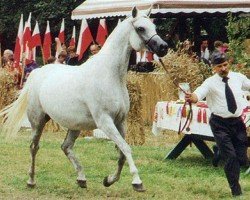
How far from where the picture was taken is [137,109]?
16.0 metres

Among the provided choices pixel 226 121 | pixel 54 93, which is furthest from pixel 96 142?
pixel 226 121

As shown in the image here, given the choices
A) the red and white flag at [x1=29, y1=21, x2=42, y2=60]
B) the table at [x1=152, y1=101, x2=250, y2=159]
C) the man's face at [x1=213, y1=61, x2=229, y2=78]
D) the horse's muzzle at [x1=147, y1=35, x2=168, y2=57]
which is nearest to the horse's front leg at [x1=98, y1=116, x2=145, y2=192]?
the horse's muzzle at [x1=147, y1=35, x2=168, y2=57]

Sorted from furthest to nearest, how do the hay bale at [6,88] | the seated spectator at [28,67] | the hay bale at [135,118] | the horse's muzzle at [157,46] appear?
1. the seated spectator at [28,67]
2. the hay bale at [6,88]
3. the hay bale at [135,118]
4. the horse's muzzle at [157,46]

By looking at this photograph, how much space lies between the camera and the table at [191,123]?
12.6 m

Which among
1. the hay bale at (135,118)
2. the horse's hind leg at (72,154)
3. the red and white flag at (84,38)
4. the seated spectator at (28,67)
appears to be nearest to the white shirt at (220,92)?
the horse's hind leg at (72,154)

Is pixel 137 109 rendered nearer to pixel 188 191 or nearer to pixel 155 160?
pixel 155 160

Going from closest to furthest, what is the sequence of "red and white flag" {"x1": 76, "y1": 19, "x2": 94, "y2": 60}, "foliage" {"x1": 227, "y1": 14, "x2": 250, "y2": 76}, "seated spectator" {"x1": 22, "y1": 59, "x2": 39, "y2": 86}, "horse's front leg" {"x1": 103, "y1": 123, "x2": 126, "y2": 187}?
"horse's front leg" {"x1": 103, "y1": 123, "x2": 126, "y2": 187} → "foliage" {"x1": 227, "y1": 14, "x2": 250, "y2": 76} → "seated spectator" {"x1": 22, "y1": 59, "x2": 39, "y2": 86} → "red and white flag" {"x1": 76, "y1": 19, "x2": 94, "y2": 60}

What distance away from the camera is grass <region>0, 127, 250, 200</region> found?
10.5 metres

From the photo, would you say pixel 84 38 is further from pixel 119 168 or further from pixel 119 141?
pixel 119 141

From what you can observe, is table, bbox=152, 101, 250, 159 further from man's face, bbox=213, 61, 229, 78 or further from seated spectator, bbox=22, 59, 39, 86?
seated spectator, bbox=22, 59, 39, 86

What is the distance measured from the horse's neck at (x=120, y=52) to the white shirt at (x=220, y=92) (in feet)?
3.55

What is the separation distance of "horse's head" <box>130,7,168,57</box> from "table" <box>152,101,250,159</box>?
213 cm

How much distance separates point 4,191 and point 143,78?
9342mm

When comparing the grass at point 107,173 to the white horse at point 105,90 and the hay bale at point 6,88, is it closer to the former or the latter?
the white horse at point 105,90
